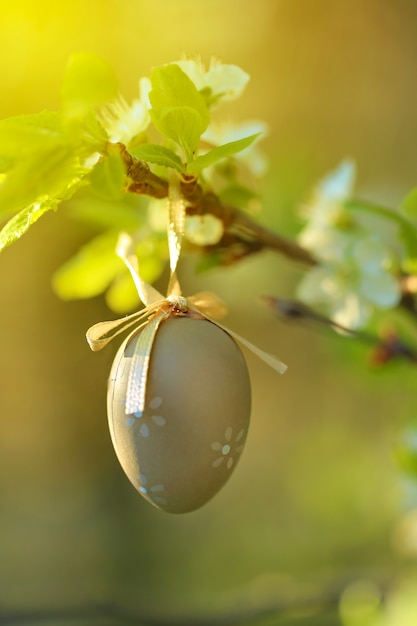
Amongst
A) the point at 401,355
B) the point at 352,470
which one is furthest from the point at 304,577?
the point at 401,355

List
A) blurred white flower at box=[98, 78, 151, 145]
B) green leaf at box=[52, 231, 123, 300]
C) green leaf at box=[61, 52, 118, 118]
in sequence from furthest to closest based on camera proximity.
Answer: green leaf at box=[52, 231, 123, 300] → blurred white flower at box=[98, 78, 151, 145] → green leaf at box=[61, 52, 118, 118]

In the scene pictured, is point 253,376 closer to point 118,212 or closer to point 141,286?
point 118,212

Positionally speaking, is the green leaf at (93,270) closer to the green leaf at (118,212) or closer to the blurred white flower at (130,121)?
the green leaf at (118,212)

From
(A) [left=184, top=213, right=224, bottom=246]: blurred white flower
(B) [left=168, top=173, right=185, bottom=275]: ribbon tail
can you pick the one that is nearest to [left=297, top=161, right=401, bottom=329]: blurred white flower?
(A) [left=184, top=213, right=224, bottom=246]: blurred white flower

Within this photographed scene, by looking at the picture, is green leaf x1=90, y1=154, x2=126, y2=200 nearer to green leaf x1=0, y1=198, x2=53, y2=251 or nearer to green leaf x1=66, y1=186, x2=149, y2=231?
green leaf x1=0, y1=198, x2=53, y2=251

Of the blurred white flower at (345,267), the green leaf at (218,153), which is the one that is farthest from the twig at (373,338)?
the green leaf at (218,153)
